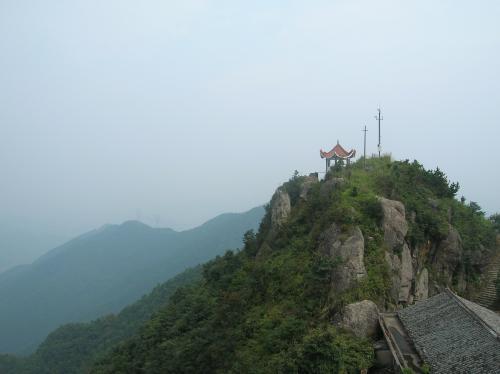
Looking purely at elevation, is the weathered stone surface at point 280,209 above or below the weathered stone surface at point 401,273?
above

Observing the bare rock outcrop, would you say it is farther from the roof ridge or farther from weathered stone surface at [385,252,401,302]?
the roof ridge

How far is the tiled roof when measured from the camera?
11.9m

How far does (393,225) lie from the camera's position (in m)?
19.6

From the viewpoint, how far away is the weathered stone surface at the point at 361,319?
14.8 meters

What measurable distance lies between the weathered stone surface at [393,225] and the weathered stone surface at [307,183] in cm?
722

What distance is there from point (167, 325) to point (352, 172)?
16197 millimetres

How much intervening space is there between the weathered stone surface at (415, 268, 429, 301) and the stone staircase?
187 inches

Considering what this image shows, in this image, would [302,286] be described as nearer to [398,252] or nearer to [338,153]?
[398,252]

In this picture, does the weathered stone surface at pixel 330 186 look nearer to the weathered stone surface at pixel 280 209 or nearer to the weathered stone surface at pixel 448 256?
the weathered stone surface at pixel 280 209

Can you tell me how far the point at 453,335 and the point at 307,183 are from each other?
15.9 meters

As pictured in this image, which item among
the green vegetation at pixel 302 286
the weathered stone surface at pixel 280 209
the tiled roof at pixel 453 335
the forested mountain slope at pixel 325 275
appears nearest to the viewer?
the tiled roof at pixel 453 335

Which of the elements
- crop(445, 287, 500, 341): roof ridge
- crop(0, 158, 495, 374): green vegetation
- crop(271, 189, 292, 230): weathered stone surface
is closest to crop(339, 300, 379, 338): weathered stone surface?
crop(0, 158, 495, 374): green vegetation

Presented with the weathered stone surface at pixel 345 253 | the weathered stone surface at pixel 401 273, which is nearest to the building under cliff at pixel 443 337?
the weathered stone surface at pixel 401 273

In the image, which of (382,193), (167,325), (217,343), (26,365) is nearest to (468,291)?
(382,193)
